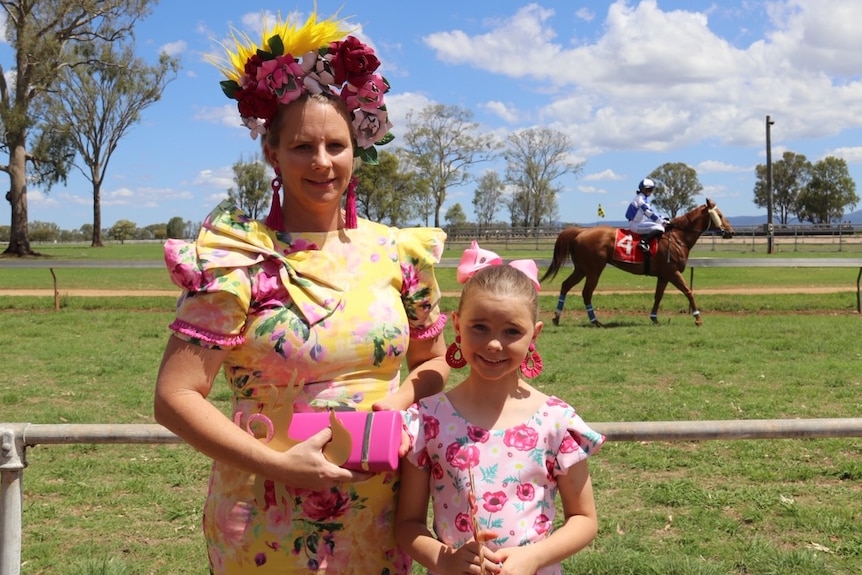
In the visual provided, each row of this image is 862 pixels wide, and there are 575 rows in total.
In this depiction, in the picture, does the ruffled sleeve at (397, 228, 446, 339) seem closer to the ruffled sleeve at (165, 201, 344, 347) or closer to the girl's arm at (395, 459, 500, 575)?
the ruffled sleeve at (165, 201, 344, 347)

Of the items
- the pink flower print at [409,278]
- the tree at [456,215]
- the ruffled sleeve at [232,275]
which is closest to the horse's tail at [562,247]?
the pink flower print at [409,278]

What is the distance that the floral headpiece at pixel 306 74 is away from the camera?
1.82 metres

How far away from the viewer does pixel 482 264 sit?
1986mm

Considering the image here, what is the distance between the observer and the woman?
1640 mm

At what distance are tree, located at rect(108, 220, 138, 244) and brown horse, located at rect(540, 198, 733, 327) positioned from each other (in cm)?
6436

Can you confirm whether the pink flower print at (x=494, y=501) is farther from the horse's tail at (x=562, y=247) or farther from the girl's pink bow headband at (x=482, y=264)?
the horse's tail at (x=562, y=247)

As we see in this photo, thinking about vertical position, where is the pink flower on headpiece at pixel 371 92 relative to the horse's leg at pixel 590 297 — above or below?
above

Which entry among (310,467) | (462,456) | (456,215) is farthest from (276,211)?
(456,215)

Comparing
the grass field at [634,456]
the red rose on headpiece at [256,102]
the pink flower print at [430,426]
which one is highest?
the red rose on headpiece at [256,102]

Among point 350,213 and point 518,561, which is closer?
point 518,561

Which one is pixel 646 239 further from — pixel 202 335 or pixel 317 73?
pixel 202 335

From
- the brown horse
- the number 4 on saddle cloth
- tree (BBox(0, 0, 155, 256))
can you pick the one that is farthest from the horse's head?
→ tree (BBox(0, 0, 155, 256))

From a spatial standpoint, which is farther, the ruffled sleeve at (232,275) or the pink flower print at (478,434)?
the pink flower print at (478,434)

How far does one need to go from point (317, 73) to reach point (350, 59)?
88mm
